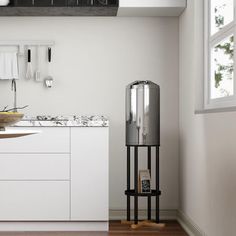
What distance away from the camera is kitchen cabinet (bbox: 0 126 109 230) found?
4.23 metres

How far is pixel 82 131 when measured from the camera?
169 inches

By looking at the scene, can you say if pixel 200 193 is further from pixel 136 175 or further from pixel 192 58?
pixel 192 58

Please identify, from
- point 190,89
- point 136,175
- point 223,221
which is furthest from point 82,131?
point 223,221

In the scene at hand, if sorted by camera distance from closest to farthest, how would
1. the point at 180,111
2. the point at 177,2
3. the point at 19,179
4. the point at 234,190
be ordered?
1. the point at 234,190
2. the point at 19,179
3. the point at 177,2
4. the point at 180,111

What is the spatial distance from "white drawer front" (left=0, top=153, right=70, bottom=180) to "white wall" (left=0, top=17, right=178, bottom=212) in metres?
0.77

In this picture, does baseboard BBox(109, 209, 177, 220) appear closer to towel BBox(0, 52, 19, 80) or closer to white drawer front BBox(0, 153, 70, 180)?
white drawer front BBox(0, 153, 70, 180)

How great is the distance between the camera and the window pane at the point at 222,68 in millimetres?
3414

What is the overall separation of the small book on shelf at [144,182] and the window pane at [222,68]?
3.18 ft

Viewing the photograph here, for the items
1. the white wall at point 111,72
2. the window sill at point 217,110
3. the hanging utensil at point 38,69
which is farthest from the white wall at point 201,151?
the hanging utensil at point 38,69

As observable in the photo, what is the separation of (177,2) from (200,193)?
1671mm

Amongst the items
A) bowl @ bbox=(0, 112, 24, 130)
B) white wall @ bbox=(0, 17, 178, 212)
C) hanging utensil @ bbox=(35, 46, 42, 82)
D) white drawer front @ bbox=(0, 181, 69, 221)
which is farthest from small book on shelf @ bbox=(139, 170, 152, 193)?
bowl @ bbox=(0, 112, 24, 130)

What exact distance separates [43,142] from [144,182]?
92 cm

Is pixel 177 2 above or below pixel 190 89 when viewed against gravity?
above

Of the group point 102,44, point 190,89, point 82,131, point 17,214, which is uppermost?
point 102,44
